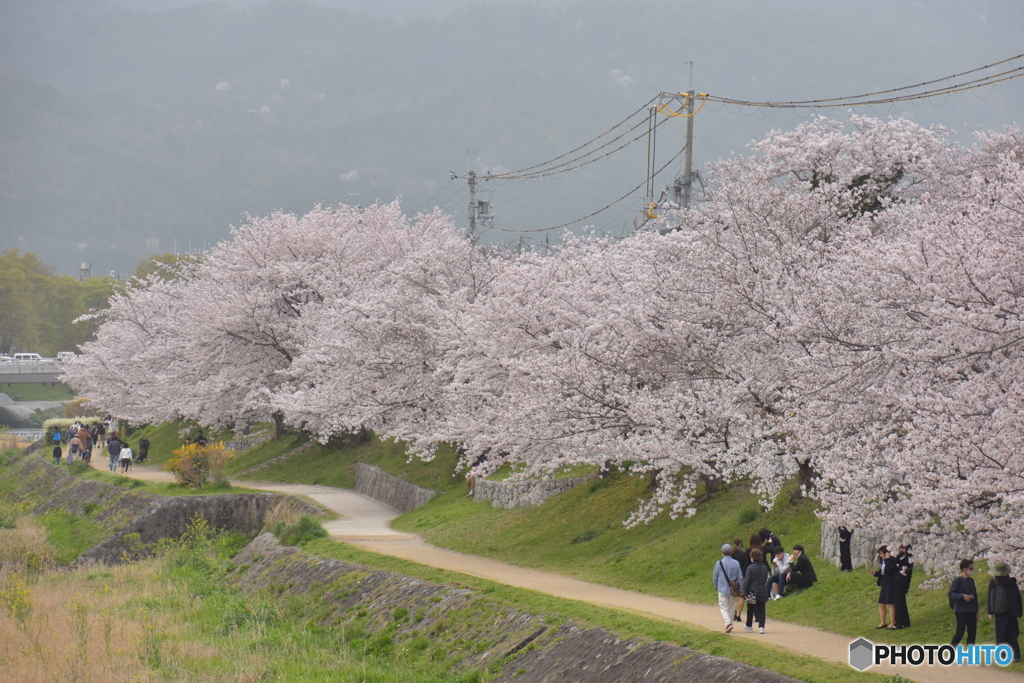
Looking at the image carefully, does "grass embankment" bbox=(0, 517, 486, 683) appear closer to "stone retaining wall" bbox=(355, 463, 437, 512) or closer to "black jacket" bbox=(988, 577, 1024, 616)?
"stone retaining wall" bbox=(355, 463, 437, 512)

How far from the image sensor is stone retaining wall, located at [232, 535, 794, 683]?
11.9 metres

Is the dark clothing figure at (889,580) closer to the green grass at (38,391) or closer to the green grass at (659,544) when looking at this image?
the green grass at (659,544)

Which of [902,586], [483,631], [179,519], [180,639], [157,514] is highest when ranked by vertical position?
[902,586]

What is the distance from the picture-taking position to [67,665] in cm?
1777

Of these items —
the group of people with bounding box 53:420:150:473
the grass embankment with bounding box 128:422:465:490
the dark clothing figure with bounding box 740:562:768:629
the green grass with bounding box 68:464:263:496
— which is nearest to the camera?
the dark clothing figure with bounding box 740:562:768:629

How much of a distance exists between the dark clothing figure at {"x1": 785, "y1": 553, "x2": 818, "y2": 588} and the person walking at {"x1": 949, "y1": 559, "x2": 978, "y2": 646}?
12.5 ft

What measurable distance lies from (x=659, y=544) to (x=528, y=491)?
7.06m

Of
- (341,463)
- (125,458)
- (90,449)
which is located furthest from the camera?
(90,449)

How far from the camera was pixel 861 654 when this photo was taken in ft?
37.9

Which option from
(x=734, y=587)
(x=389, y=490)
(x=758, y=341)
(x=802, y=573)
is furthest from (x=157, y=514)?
(x=734, y=587)

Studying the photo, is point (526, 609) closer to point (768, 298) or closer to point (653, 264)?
point (768, 298)

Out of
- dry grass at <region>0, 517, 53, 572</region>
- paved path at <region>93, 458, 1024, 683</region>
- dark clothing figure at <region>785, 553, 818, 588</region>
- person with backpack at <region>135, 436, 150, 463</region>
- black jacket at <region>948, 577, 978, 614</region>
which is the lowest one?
dry grass at <region>0, 517, 53, 572</region>

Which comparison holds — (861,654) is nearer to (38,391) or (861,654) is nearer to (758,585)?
(758,585)

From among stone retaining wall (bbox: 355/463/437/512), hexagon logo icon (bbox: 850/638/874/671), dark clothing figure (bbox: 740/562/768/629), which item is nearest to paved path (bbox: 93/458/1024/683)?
hexagon logo icon (bbox: 850/638/874/671)
